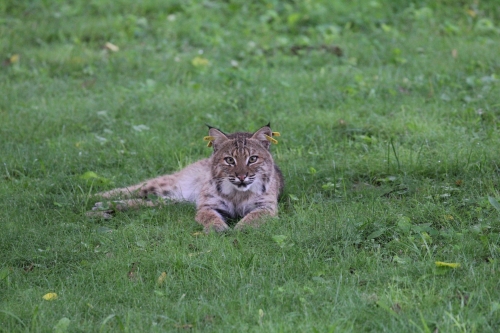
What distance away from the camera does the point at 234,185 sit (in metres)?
7.40

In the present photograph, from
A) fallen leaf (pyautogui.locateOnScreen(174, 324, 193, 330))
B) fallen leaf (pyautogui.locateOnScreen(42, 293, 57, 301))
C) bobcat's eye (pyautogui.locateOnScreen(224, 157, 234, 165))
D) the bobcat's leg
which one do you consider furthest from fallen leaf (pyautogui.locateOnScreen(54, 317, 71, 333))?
bobcat's eye (pyautogui.locateOnScreen(224, 157, 234, 165))

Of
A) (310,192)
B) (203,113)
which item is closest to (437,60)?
(203,113)

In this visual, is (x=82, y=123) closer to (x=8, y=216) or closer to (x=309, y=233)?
(x=8, y=216)

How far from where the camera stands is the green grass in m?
5.36

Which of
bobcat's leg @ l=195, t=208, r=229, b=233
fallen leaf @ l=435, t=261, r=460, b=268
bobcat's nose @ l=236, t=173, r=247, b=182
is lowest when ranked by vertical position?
bobcat's leg @ l=195, t=208, r=229, b=233

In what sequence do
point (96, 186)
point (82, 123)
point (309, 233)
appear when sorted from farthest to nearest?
1. point (82, 123)
2. point (96, 186)
3. point (309, 233)

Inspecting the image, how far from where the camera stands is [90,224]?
711 cm

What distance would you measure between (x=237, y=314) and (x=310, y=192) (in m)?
2.58

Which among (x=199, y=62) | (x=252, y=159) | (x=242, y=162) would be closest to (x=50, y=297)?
(x=242, y=162)

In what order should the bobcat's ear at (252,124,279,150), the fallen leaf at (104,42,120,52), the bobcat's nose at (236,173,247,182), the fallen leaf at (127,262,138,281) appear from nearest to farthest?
the fallen leaf at (127,262,138,281) → the bobcat's nose at (236,173,247,182) → the bobcat's ear at (252,124,279,150) → the fallen leaf at (104,42,120,52)

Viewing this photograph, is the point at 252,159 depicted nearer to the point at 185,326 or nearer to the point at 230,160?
the point at 230,160

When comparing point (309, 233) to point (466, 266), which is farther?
point (309, 233)

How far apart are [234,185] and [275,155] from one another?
142cm

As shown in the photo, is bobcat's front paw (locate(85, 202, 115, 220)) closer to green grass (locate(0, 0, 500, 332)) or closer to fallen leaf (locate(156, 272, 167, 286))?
green grass (locate(0, 0, 500, 332))
